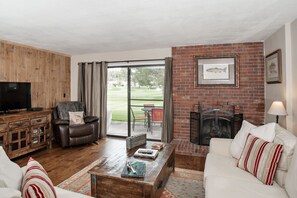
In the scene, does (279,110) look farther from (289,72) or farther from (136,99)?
(136,99)

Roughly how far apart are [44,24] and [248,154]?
3.18 m

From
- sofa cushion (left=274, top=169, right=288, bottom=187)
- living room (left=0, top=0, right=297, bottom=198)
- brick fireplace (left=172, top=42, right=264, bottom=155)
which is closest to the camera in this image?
sofa cushion (left=274, top=169, right=288, bottom=187)

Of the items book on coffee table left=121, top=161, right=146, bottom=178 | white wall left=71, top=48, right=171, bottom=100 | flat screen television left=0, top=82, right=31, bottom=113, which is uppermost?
white wall left=71, top=48, right=171, bottom=100

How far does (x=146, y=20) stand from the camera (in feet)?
8.41

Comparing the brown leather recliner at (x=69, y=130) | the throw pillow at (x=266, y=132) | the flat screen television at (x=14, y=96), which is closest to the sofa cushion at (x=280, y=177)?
the throw pillow at (x=266, y=132)

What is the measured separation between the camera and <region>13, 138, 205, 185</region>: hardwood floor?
290 centimetres

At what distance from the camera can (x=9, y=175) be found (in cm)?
115

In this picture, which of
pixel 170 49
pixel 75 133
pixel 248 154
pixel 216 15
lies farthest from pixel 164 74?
pixel 248 154

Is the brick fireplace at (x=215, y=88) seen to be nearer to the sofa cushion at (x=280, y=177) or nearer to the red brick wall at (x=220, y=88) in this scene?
the red brick wall at (x=220, y=88)

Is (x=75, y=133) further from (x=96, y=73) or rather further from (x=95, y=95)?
(x=96, y=73)

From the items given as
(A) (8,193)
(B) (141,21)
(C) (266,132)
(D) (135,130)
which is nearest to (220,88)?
(C) (266,132)

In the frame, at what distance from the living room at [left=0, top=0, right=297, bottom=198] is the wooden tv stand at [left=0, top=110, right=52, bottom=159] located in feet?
0.06

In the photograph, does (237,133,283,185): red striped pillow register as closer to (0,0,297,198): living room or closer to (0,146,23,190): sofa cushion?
(0,0,297,198): living room

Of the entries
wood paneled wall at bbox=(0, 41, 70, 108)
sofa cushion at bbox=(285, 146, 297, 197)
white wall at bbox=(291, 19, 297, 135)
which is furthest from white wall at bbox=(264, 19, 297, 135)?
wood paneled wall at bbox=(0, 41, 70, 108)
